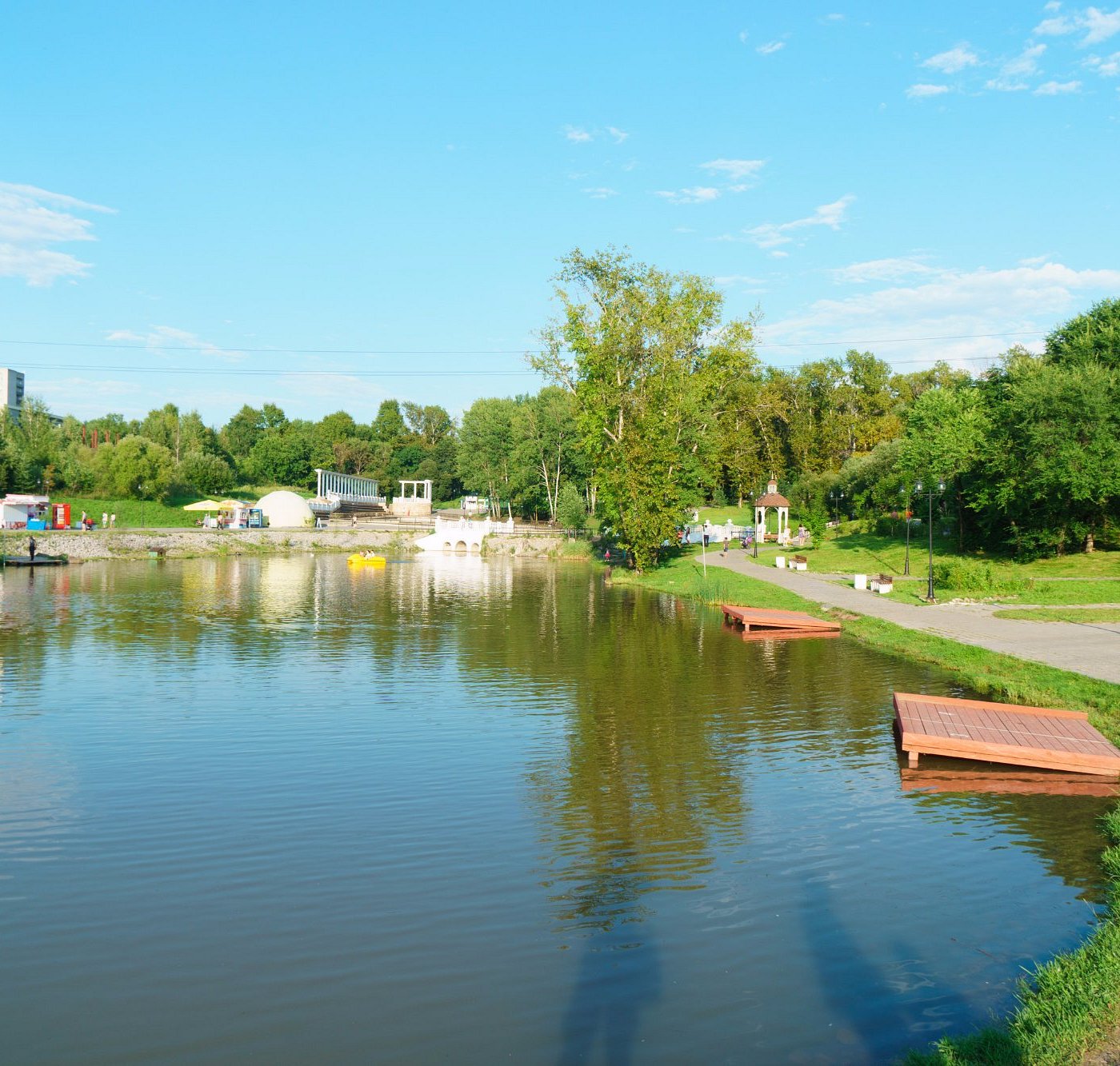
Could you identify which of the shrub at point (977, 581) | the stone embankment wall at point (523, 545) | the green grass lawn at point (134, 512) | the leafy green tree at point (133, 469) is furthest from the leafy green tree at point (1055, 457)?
the leafy green tree at point (133, 469)

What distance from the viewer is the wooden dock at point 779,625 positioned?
3045 cm

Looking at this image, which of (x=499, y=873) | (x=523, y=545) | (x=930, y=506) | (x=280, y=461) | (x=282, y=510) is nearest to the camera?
(x=499, y=873)

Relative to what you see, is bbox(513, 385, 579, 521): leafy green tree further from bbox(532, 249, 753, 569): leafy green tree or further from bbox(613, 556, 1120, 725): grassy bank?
bbox(613, 556, 1120, 725): grassy bank

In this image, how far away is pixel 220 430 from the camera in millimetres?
153625

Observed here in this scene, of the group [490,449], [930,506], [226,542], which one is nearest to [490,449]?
[490,449]

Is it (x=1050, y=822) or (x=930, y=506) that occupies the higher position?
(x=930, y=506)

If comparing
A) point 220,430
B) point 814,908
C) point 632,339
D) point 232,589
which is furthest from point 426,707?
point 220,430

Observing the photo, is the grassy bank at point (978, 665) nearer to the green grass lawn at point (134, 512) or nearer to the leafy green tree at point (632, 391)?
the leafy green tree at point (632, 391)

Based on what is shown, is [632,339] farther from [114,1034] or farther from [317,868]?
[114,1034]

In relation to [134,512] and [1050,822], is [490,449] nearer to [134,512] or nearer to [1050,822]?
[134,512]

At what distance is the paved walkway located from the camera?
70.9 feet

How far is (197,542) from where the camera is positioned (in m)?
75.6

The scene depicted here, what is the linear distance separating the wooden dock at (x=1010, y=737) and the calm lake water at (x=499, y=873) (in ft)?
2.69

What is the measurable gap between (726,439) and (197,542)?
52923mm
